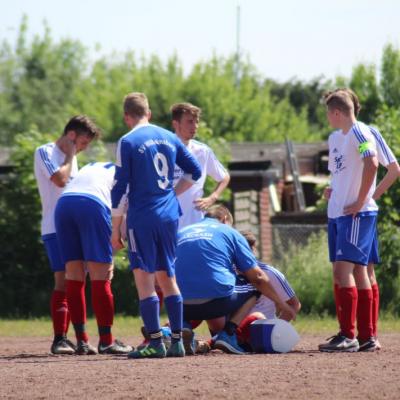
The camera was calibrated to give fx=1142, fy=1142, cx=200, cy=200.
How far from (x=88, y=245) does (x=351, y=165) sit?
2368mm

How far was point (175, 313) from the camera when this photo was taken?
9.09 m

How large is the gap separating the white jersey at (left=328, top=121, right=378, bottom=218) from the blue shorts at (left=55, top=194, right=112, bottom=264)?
199 centimetres

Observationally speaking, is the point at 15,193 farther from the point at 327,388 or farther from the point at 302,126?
the point at 302,126

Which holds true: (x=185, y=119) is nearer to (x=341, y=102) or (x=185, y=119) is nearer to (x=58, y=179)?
(x=58, y=179)

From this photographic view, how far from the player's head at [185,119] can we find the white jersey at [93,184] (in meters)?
0.98

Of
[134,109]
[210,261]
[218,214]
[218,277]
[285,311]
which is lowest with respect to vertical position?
[285,311]

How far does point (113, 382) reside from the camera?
7449 mm

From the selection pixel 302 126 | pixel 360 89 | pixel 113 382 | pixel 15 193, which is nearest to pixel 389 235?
pixel 15 193

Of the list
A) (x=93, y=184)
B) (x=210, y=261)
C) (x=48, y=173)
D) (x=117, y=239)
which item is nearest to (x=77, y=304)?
(x=117, y=239)

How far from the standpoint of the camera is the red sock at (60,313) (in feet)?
33.9

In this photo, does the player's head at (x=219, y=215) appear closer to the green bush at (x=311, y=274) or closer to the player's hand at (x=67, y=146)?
the player's hand at (x=67, y=146)

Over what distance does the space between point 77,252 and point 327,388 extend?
3621mm

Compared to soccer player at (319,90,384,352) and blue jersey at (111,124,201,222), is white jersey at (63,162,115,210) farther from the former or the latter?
soccer player at (319,90,384,352)

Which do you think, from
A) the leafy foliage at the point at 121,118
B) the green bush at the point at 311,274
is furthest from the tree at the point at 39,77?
the green bush at the point at 311,274
